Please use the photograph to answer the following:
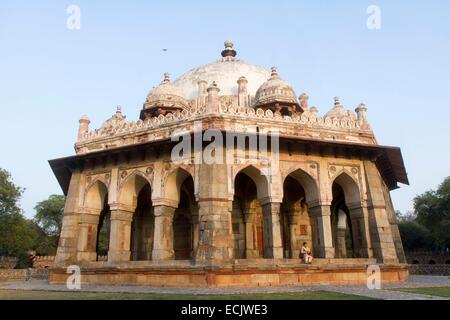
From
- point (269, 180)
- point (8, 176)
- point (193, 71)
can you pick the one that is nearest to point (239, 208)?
point (269, 180)

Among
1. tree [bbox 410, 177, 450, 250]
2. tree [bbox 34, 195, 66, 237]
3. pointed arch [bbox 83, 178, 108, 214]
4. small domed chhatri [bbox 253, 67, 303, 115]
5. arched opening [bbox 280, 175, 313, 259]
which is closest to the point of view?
pointed arch [bbox 83, 178, 108, 214]

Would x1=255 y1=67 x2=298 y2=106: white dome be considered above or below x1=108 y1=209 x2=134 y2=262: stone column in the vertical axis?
above

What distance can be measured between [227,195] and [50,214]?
141 ft

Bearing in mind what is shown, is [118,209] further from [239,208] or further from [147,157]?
[239,208]

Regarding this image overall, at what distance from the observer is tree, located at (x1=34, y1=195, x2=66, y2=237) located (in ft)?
161

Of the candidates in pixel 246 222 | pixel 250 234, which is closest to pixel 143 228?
pixel 246 222

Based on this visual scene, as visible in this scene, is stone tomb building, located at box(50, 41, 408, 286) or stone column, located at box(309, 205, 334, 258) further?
stone column, located at box(309, 205, 334, 258)

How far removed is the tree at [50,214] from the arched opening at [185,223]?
36047 mm

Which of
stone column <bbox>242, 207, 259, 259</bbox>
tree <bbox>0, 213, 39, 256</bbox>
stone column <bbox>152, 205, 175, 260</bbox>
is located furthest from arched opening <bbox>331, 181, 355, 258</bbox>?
tree <bbox>0, 213, 39, 256</bbox>

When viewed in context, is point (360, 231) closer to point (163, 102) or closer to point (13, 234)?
point (163, 102)

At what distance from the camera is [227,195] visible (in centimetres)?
1333

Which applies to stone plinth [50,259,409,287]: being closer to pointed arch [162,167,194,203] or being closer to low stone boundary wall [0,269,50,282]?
pointed arch [162,167,194,203]

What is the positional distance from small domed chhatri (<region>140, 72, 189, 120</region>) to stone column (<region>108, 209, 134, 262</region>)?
224 inches
